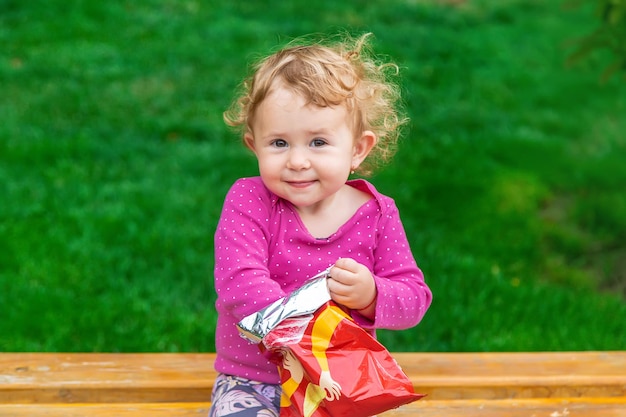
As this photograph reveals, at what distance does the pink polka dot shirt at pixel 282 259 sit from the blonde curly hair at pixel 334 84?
17 centimetres

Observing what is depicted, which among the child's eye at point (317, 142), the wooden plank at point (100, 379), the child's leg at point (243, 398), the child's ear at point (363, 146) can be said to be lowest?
the wooden plank at point (100, 379)

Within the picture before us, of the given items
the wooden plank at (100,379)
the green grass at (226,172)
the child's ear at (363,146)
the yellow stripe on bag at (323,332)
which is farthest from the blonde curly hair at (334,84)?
the wooden plank at (100,379)

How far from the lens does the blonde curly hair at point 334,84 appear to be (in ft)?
6.57

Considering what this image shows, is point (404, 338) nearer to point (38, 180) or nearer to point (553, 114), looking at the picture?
point (38, 180)

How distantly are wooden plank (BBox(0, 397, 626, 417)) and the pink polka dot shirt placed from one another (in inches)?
7.9

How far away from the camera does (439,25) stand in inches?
306

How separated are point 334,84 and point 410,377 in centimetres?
91

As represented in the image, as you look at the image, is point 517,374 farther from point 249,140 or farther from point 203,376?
point 249,140

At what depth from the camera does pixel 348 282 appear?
1903 millimetres

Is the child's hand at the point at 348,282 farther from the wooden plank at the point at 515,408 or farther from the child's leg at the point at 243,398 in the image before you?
the wooden plank at the point at 515,408

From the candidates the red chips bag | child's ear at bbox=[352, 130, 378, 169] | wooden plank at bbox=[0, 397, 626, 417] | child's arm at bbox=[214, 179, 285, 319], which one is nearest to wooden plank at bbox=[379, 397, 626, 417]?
wooden plank at bbox=[0, 397, 626, 417]

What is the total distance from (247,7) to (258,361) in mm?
5971

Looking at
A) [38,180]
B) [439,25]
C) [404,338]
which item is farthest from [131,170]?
[439,25]

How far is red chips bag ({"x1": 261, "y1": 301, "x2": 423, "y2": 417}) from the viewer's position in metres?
1.82
